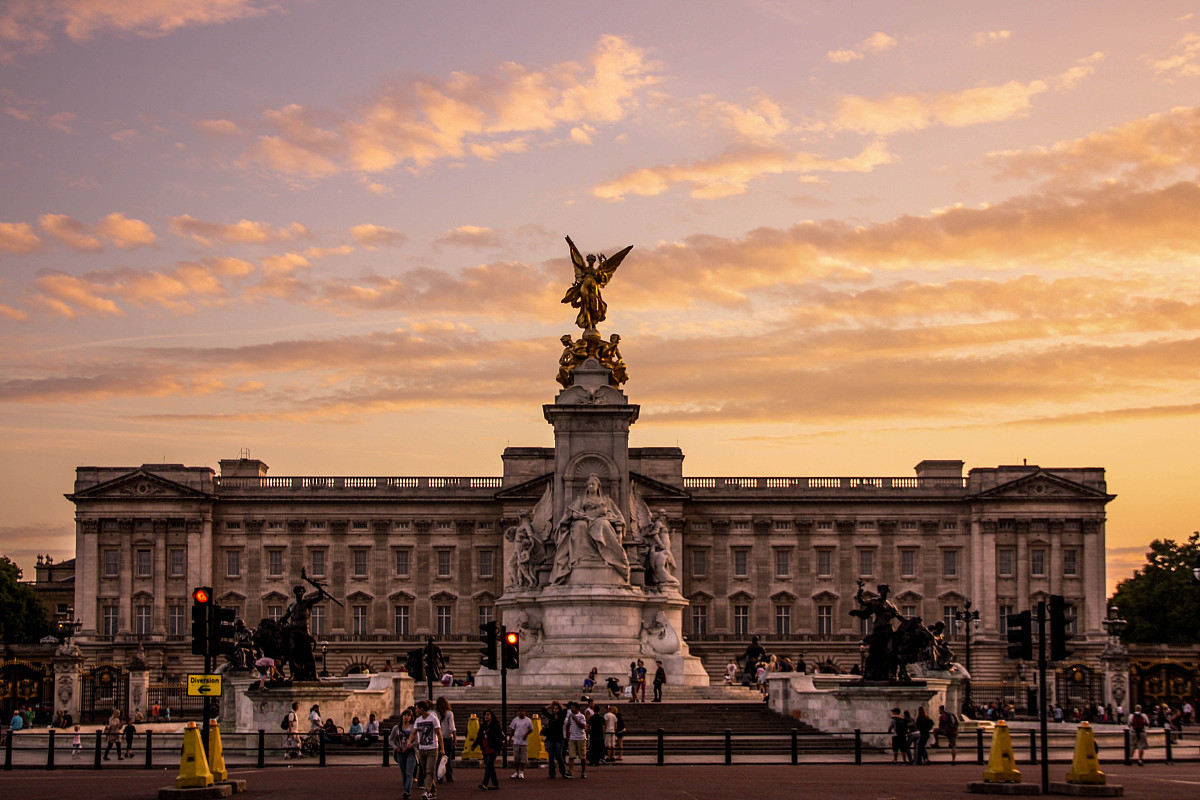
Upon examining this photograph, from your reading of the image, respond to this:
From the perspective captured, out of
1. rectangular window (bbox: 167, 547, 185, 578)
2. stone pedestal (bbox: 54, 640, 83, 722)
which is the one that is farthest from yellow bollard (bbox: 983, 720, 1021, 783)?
rectangular window (bbox: 167, 547, 185, 578)

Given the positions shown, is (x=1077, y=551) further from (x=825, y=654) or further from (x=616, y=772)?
(x=616, y=772)

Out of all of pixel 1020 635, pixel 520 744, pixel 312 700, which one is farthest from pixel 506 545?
pixel 1020 635

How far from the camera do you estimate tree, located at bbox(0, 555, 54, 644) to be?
397 ft

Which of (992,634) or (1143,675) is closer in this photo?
(1143,675)

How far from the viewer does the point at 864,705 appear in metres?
49.1

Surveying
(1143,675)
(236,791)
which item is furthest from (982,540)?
(236,791)

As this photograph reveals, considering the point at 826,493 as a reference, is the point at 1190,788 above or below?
below

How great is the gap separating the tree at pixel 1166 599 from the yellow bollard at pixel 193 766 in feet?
299

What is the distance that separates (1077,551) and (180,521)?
62654 mm

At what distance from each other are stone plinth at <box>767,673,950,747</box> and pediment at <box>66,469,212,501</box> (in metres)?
74.7

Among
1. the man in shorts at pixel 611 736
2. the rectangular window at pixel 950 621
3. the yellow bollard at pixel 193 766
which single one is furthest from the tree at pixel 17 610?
the yellow bollard at pixel 193 766

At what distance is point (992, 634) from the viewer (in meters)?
116

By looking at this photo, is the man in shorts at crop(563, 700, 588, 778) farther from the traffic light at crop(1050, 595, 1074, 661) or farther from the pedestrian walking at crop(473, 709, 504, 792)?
the traffic light at crop(1050, 595, 1074, 661)

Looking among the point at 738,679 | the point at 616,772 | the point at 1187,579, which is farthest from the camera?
the point at 1187,579
